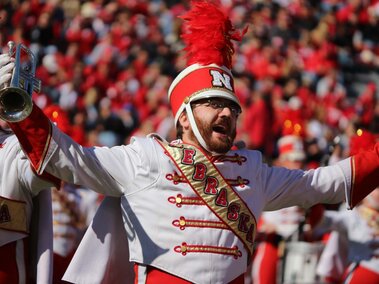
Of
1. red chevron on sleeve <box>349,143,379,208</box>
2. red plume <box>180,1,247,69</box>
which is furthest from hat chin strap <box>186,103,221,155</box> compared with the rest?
red chevron on sleeve <box>349,143,379,208</box>

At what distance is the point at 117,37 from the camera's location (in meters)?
17.8

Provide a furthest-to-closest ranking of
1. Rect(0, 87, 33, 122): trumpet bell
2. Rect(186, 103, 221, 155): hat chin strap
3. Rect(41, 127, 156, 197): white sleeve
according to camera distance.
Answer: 1. Rect(186, 103, 221, 155): hat chin strap
2. Rect(41, 127, 156, 197): white sleeve
3. Rect(0, 87, 33, 122): trumpet bell

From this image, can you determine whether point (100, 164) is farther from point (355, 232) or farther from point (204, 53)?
point (355, 232)

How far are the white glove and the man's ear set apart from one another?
113cm

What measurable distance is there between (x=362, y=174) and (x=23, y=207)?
1869 mm

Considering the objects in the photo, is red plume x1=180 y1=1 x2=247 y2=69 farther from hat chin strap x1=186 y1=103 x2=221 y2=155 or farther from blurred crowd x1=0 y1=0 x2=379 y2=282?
blurred crowd x1=0 y1=0 x2=379 y2=282

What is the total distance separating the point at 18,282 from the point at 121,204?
27.6 inches

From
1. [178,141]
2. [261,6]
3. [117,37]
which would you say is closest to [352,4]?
[261,6]

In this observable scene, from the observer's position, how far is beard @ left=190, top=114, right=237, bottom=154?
594cm

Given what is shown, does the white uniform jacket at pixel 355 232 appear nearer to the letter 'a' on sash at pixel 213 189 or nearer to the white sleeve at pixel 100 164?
the letter 'a' on sash at pixel 213 189

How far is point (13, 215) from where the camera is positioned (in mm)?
6000

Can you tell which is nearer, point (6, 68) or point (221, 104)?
point (6, 68)

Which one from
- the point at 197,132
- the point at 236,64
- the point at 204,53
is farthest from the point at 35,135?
the point at 236,64

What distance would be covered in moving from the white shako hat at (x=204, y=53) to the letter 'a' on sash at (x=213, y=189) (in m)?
0.29
